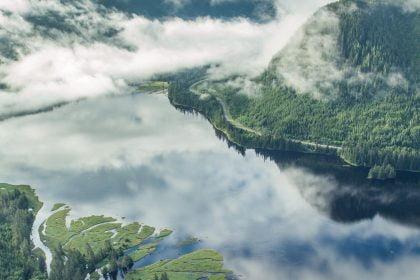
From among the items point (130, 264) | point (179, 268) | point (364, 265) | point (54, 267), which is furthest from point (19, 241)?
point (364, 265)

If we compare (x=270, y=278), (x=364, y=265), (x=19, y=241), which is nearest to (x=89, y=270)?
(x=19, y=241)

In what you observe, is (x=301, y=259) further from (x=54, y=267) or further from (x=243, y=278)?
(x=54, y=267)

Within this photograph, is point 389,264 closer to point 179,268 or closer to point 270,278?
point 270,278

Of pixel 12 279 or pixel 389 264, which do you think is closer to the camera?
pixel 12 279

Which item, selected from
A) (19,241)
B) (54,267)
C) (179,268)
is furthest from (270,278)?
(19,241)

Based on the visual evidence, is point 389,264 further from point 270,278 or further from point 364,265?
point 270,278

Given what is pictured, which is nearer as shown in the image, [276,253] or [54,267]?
[54,267]
